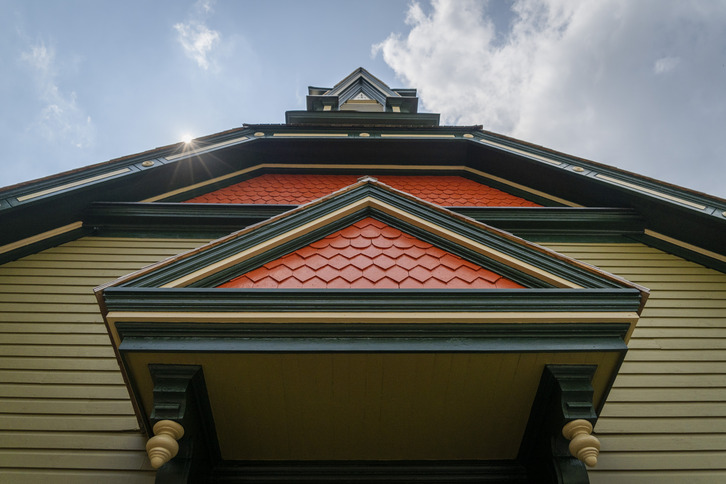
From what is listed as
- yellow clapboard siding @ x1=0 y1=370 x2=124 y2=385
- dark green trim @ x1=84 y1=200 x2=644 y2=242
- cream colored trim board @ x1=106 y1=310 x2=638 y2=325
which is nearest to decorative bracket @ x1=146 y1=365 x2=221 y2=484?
cream colored trim board @ x1=106 y1=310 x2=638 y2=325

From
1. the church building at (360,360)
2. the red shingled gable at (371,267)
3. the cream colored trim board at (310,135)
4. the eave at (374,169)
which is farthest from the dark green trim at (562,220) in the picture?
the cream colored trim board at (310,135)

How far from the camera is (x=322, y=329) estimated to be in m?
2.69

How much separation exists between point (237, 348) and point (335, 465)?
1429 millimetres

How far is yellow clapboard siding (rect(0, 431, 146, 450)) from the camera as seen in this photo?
11.2 feet

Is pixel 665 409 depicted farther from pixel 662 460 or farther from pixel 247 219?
pixel 247 219

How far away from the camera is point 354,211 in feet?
12.4

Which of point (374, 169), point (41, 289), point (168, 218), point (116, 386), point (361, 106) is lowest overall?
point (116, 386)

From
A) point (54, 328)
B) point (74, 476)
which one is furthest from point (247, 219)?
point (74, 476)

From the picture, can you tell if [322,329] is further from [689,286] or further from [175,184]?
[175,184]

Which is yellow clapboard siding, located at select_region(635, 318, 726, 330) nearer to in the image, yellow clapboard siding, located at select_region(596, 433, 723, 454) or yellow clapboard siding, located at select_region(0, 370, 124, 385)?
yellow clapboard siding, located at select_region(596, 433, 723, 454)

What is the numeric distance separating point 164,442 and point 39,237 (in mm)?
4521

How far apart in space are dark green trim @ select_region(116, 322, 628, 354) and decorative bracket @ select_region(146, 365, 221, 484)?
0.73 feet

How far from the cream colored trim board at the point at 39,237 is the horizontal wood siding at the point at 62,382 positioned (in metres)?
0.22

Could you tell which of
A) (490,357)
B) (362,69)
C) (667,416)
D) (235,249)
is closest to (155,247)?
(235,249)
